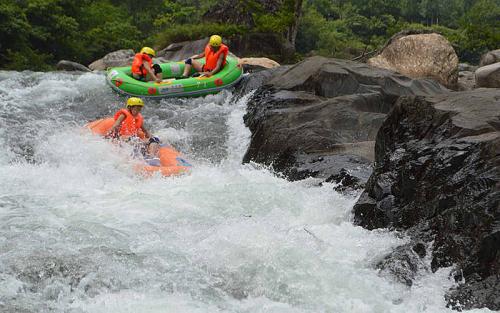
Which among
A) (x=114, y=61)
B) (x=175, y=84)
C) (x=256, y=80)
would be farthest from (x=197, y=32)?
(x=256, y=80)

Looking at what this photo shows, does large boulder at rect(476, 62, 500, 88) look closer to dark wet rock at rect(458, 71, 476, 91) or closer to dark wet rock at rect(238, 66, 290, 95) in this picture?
dark wet rock at rect(458, 71, 476, 91)

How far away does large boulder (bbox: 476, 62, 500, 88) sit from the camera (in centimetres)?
1262

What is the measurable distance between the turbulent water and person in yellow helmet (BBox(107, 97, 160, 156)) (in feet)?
1.19

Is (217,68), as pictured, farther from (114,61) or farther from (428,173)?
(114,61)

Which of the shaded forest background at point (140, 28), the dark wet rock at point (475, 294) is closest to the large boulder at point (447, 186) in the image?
the dark wet rock at point (475, 294)

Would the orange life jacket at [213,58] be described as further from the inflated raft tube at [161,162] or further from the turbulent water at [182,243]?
the turbulent water at [182,243]

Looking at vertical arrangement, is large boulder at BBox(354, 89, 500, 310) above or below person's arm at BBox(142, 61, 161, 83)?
above

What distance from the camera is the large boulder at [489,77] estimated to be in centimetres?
1262

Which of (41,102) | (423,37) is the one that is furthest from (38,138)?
(423,37)

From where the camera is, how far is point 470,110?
5.69 metres

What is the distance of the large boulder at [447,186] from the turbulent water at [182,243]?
202mm

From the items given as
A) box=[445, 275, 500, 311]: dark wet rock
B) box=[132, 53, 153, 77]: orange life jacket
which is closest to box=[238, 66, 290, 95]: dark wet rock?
box=[132, 53, 153, 77]: orange life jacket

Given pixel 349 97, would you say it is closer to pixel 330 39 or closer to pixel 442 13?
pixel 330 39

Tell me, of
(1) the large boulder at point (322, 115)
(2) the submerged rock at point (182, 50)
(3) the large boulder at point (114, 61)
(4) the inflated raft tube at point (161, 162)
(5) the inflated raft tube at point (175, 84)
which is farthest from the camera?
(3) the large boulder at point (114, 61)
